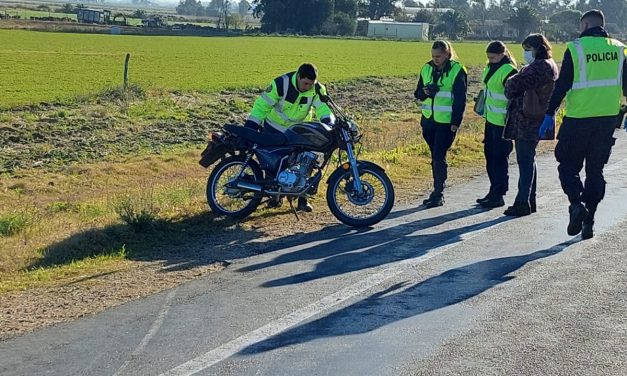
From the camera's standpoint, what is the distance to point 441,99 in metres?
9.73

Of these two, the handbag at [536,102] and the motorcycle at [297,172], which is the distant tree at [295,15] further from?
the motorcycle at [297,172]

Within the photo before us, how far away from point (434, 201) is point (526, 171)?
113cm

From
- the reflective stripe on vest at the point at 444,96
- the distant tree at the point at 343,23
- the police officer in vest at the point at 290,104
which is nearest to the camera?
the police officer in vest at the point at 290,104

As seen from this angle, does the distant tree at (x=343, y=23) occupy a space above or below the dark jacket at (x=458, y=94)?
above

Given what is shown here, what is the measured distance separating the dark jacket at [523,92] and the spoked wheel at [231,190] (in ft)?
9.34

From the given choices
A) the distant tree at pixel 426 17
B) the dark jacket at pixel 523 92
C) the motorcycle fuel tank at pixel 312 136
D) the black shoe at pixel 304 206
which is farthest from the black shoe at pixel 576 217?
the distant tree at pixel 426 17

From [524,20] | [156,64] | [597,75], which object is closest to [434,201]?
[597,75]

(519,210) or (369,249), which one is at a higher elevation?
(519,210)

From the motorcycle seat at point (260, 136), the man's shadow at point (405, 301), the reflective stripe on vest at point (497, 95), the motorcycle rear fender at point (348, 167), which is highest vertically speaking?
the reflective stripe on vest at point (497, 95)

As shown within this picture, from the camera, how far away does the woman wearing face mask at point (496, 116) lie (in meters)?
9.48

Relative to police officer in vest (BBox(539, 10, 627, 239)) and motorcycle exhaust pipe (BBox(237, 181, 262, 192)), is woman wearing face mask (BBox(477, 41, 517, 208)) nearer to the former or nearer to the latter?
police officer in vest (BBox(539, 10, 627, 239))

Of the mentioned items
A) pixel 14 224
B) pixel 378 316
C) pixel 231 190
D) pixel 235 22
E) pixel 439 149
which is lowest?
pixel 14 224

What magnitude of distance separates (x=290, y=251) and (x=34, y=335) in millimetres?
2750

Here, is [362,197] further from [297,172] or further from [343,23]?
[343,23]
